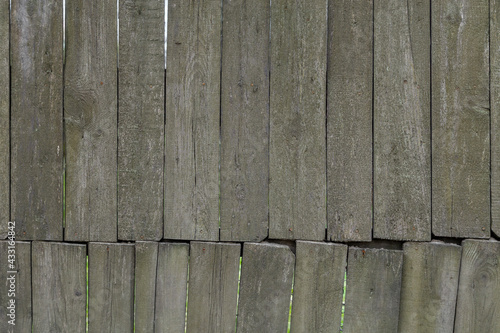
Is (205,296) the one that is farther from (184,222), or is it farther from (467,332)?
(467,332)

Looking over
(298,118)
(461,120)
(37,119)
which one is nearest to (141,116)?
(37,119)

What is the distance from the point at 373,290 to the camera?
1.69m

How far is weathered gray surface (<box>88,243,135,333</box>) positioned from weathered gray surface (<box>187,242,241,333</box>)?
291 millimetres

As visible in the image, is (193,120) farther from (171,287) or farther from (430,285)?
(430,285)

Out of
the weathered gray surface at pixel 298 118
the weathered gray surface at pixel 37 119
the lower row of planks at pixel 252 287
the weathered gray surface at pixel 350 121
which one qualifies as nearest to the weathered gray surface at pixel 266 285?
the lower row of planks at pixel 252 287

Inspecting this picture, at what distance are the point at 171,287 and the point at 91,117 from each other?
2.80 feet

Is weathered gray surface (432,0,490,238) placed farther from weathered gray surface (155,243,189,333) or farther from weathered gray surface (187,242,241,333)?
weathered gray surface (155,243,189,333)

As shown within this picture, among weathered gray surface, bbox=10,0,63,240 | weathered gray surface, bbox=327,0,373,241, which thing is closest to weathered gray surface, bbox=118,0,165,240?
weathered gray surface, bbox=10,0,63,240

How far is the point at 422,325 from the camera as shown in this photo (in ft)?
5.55

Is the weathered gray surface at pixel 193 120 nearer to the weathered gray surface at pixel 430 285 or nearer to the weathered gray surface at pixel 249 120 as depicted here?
the weathered gray surface at pixel 249 120

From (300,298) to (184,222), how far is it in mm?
616

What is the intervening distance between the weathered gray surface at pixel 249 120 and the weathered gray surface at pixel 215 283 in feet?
0.54

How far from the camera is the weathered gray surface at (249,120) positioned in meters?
1.72

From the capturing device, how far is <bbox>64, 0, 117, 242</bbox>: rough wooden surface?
177 cm
